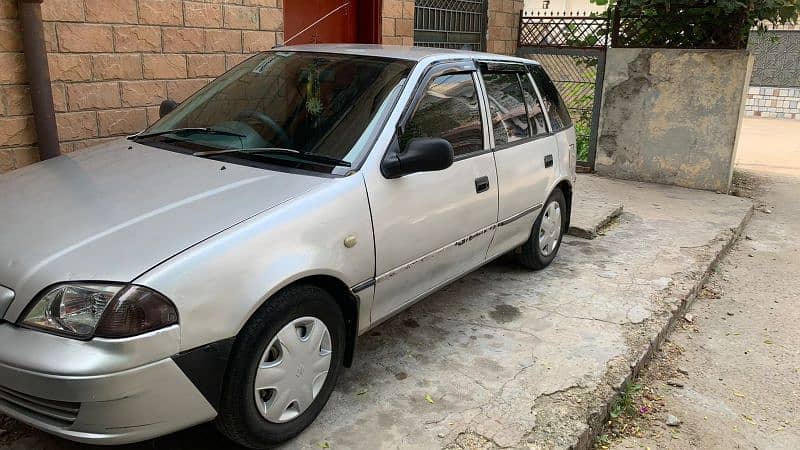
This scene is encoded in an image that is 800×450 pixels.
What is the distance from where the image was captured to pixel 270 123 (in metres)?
3.43

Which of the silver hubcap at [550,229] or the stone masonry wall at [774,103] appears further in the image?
the stone masonry wall at [774,103]

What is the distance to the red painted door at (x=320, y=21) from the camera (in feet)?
21.2

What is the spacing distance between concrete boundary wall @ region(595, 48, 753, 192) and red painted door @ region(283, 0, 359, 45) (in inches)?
143

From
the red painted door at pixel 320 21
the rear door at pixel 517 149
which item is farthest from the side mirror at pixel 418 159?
the red painted door at pixel 320 21

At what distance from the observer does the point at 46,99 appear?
4398 millimetres

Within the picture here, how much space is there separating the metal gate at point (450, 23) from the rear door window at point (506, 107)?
3875mm

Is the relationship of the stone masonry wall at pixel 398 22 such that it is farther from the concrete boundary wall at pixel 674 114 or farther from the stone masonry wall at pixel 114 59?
the concrete boundary wall at pixel 674 114

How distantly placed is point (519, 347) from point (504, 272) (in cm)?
130

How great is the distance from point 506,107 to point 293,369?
246 centimetres

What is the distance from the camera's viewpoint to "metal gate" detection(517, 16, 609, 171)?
8.97 m

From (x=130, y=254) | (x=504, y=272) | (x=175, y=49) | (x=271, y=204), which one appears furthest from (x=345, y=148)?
(x=175, y=49)

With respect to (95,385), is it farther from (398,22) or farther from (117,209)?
(398,22)

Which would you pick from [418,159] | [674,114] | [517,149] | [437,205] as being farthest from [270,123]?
[674,114]

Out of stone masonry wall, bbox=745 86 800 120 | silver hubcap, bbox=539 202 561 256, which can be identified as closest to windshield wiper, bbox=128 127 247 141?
silver hubcap, bbox=539 202 561 256
